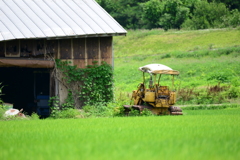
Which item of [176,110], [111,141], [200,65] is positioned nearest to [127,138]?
[111,141]

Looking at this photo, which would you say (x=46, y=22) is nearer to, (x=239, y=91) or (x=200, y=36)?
(x=239, y=91)

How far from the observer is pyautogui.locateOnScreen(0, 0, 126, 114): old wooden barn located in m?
19.1

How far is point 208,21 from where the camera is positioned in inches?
2753

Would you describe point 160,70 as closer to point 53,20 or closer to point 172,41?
point 53,20

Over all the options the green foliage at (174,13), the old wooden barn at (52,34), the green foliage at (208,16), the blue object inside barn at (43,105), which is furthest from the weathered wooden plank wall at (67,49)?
the green foliage at (208,16)

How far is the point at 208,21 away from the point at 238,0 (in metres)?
10.2

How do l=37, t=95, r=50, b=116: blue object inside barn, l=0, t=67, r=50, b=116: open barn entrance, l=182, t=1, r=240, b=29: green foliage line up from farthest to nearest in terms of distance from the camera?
l=182, t=1, r=240, b=29: green foliage, l=0, t=67, r=50, b=116: open barn entrance, l=37, t=95, r=50, b=116: blue object inside barn

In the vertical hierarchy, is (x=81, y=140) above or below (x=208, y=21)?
below

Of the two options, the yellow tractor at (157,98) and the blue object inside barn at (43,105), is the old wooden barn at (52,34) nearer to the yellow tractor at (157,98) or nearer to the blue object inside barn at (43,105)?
the blue object inside barn at (43,105)

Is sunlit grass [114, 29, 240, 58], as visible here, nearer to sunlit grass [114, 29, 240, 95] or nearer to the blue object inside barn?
sunlit grass [114, 29, 240, 95]

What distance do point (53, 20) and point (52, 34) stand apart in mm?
1523

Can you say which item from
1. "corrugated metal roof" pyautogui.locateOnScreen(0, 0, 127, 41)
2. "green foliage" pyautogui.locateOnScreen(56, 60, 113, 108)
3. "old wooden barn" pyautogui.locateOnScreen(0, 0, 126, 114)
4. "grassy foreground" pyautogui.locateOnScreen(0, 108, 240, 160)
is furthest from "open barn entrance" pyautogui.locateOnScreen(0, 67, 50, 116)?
"grassy foreground" pyautogui.locateOnScreen(0, 108, 240, 160)

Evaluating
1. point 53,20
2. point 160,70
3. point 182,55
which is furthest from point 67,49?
point 182,55

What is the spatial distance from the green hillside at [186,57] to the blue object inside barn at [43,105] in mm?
4691
